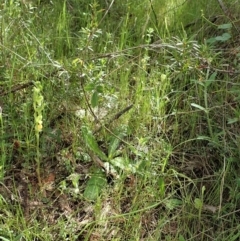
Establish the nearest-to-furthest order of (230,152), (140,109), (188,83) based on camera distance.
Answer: (230,152) → (140,109) → (188,83)

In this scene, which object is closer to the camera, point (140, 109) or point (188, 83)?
point (140, 109)

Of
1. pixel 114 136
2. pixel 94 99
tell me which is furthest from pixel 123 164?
pixel 94 99

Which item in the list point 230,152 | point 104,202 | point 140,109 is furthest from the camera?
point 140,109

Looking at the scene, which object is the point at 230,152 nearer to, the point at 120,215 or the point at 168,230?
the point at 168,230

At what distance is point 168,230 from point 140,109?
0.56 metres

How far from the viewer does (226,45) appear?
8.44 ft

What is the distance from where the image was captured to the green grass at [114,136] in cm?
184

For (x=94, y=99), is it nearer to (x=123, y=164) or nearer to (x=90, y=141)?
(x=90, y=141)

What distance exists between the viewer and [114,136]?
2.04m

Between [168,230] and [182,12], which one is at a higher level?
[182,12]

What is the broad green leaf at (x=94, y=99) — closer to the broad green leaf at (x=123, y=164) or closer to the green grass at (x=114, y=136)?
the green grass at (x=114, y=136)

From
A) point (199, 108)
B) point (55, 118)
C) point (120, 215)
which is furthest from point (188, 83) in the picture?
point (120, 215)

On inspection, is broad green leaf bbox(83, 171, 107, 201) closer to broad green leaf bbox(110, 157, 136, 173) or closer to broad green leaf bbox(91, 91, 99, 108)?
broad green leaf bbox(110, 157, 136, 173)

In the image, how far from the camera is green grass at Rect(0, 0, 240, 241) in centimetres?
184
